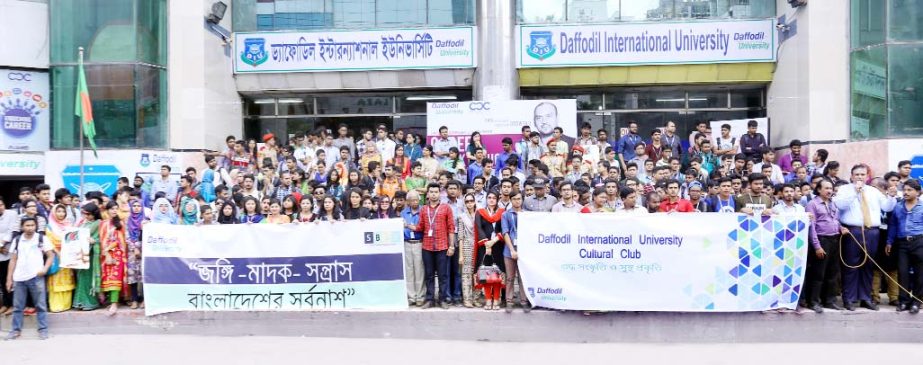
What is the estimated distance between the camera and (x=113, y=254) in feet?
32.2

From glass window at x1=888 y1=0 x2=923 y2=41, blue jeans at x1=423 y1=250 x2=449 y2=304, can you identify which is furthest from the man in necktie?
glass window at x1=888 y1=0 x2=923 y2=41

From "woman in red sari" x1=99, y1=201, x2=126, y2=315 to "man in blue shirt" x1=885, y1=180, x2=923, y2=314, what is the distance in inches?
383

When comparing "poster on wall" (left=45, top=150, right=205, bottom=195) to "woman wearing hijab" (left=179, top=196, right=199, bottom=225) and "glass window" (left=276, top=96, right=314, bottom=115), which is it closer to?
"glass window" (left=276, top=96, right=314, bottom=115)

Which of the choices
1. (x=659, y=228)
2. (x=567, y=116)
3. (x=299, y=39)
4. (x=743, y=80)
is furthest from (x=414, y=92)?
(x=659, y=228)

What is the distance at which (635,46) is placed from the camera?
17.7 meters

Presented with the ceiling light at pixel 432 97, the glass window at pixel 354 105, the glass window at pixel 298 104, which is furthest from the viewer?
the glass window at pixel 298 104

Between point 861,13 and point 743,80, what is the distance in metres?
3.25

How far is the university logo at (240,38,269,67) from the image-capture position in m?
18.4

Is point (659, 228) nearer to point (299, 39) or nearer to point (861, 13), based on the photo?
point (861, 13)

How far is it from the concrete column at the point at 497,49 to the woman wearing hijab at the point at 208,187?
22.1 ft

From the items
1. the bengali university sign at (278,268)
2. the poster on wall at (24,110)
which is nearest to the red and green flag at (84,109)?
the poster on wall at (24,110)

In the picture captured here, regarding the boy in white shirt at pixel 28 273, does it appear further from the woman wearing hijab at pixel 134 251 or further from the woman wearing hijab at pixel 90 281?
the woman wearing hijab at pixel 134 251

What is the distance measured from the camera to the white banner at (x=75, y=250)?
966 centimetres

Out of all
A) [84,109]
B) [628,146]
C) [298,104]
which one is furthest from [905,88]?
[84,109]
